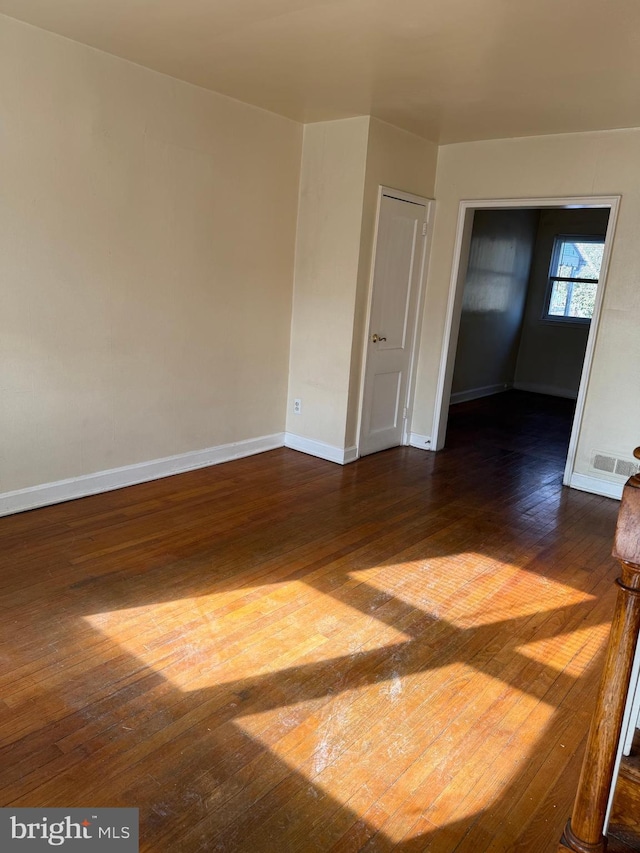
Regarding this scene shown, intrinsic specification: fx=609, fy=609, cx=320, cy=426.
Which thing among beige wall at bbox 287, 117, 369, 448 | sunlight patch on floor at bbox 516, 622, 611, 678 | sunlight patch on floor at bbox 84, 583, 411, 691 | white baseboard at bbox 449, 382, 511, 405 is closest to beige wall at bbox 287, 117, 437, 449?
beige wall at bbox 287, 117, 369, 448

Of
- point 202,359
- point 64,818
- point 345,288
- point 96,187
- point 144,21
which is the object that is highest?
point 144,21

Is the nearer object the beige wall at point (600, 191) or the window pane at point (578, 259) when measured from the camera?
the beige wall at point (600, 191)

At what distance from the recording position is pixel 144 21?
9.59 ft

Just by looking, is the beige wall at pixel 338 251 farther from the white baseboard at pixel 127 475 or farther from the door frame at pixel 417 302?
the white baseboard at pixel 127 475

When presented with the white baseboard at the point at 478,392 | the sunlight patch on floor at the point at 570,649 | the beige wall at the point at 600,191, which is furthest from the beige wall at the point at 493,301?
the sunlight patch on floor at the point at 570,649

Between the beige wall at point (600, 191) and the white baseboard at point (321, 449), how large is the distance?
5.79ft

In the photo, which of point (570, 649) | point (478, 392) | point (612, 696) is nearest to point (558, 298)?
point (478, 392)

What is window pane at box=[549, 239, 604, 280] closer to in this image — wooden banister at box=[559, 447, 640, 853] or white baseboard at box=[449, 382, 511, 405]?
white baseboard at box=[449, 382, 511, 405]

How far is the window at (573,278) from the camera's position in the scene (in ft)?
27.2

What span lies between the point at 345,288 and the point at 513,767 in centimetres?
348

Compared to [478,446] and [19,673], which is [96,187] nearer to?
[19,673]

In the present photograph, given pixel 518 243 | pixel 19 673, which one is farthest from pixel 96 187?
pixel 518 243

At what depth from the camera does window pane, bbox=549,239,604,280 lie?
8.25 metres

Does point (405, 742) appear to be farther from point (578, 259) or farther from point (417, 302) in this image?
point (578, 259)
